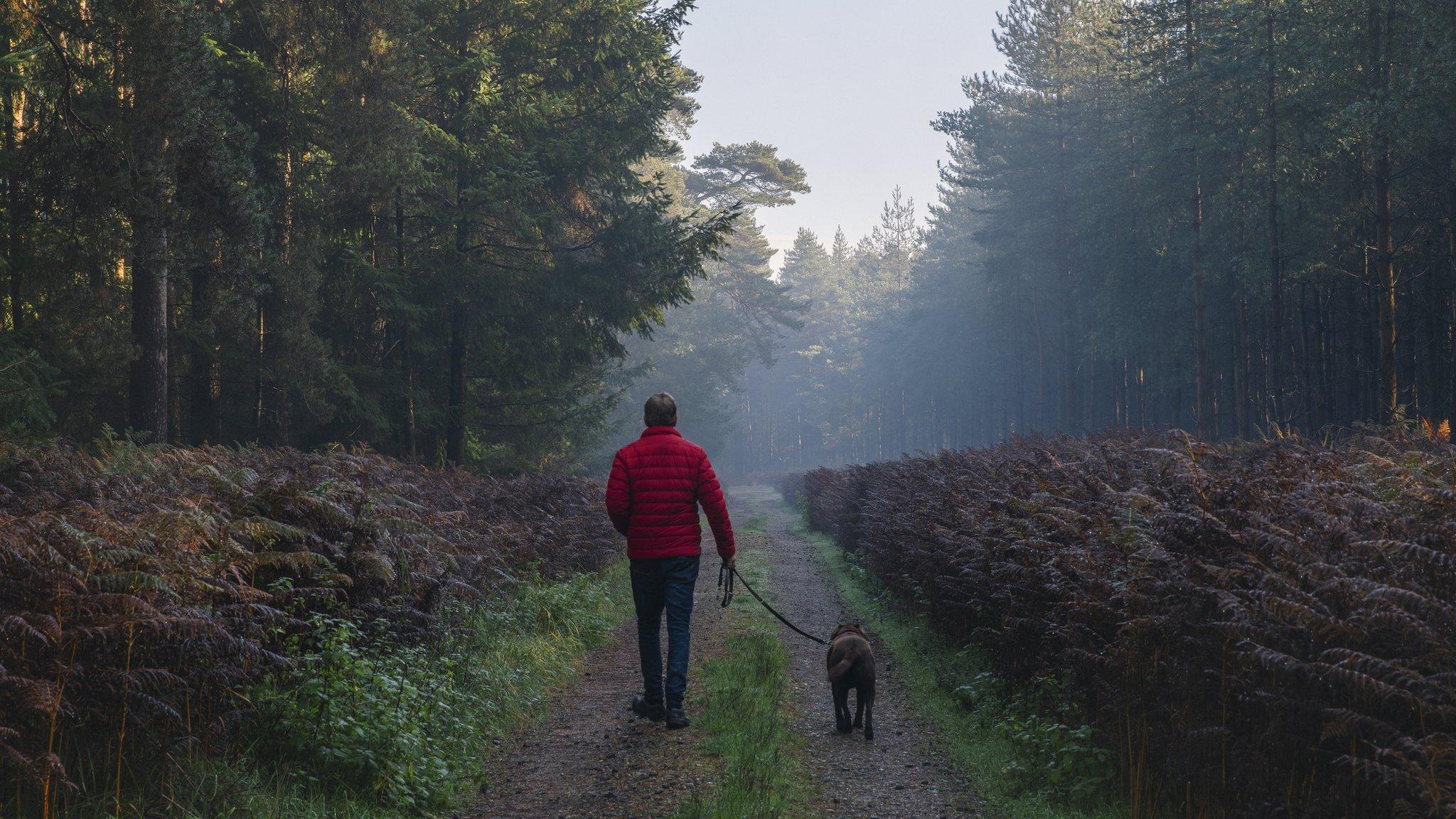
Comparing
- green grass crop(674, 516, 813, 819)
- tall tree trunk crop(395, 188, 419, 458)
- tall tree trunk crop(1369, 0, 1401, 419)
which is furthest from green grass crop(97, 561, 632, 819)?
tall tree trunk crop(1369, 0, 1401, 419)

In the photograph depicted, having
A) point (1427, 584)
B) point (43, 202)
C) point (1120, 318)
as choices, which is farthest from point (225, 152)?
point (1120, 318)

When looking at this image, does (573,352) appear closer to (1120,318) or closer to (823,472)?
(823,472)

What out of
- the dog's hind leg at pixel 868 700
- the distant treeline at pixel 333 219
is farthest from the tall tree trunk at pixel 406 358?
the dog's hind leg at pixel 868 700

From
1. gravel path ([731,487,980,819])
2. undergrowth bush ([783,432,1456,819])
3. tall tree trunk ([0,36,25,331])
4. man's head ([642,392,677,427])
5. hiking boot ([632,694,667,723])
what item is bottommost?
gravel path ([731,487,980,819])

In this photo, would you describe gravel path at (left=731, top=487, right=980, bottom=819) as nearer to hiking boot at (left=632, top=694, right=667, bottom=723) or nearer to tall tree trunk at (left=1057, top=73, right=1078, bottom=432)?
hiking boot at (left=632, top=694, right=667, bottom=723)

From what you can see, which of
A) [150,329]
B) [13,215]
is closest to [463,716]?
[150,329]

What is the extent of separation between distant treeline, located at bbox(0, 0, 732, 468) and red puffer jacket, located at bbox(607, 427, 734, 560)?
7.82 meters

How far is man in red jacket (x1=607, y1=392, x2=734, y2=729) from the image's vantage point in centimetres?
751

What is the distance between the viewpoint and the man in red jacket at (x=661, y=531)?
24.6 ft

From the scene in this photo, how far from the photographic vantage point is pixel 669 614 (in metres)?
7.66

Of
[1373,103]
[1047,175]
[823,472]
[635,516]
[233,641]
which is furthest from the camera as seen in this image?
[1047,175]

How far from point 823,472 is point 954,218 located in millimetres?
61760

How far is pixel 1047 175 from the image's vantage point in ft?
166

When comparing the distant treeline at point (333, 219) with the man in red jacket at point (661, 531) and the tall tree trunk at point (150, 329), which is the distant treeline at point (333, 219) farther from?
the man in red jacket at point (661, 531)
